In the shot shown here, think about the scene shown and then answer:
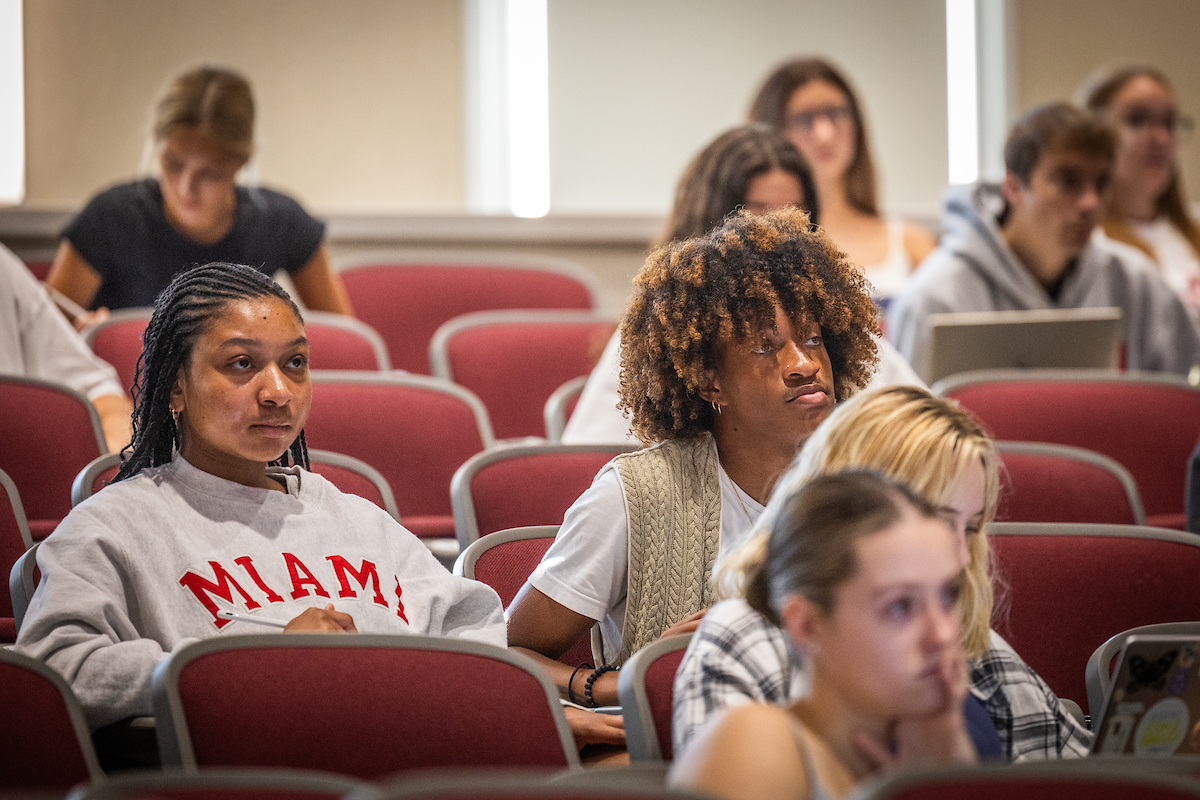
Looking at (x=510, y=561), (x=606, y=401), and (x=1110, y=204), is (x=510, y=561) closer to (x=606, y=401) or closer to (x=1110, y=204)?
(x=606, y=401)

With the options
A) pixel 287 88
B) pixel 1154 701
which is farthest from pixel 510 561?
pixel 287 88

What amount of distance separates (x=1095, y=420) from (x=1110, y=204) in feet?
6.14

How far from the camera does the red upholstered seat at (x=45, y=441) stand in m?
2.29

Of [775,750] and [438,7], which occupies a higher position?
[438,7]

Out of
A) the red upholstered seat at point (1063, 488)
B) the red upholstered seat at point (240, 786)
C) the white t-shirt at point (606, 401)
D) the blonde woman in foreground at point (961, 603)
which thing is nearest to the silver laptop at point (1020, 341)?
the white t-shirt at point (606, 401)

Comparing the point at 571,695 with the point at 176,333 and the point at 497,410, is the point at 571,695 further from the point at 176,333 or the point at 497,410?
the point at 497,410

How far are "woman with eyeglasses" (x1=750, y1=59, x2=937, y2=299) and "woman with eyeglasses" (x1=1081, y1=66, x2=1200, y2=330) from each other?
78 centimetres

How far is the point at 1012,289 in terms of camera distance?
3.55 metres

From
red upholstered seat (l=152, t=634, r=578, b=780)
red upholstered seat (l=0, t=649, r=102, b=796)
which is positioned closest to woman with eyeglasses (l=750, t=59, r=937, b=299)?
red upholstered seat (l=152, t=634, r=578, b=780)

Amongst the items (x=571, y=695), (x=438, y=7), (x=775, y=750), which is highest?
(x=438, y=7)

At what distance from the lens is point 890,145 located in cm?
507

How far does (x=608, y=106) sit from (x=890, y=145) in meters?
1.10

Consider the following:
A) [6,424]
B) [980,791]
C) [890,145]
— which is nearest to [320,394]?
[6,424]

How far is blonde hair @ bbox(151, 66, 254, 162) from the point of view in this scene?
129 inches
